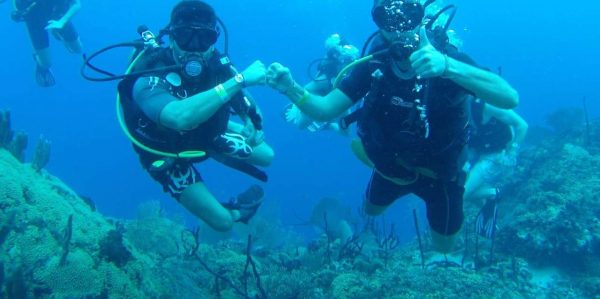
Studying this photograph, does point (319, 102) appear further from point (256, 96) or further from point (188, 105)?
point (256, 96)

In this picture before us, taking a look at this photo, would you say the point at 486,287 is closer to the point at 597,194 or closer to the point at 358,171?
the point at 597,194

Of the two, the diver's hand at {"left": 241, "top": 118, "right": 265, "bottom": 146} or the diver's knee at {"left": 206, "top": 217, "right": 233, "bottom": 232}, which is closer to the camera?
the diver's hand at {"left": 241, "top": 118, "right": 265, "bottom": 146}

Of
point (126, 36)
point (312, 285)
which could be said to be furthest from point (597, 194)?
point (126, 36)

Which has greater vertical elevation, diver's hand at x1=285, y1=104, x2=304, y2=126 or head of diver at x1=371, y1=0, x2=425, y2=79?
head of diver at x1=371, y1=0, x2=425, y2=79

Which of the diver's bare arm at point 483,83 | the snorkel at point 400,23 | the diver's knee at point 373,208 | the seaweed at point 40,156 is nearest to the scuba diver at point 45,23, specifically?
the seaweed at point 40,156

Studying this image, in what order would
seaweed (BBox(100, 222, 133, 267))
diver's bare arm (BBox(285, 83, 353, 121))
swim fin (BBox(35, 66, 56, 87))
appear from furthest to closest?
swim fin (BBox(35, 66, 56, 87)) → seaweed (BBox(100, 222, 133, 267)) → diver's bare arm (BBox(285, 83, 353, 121))

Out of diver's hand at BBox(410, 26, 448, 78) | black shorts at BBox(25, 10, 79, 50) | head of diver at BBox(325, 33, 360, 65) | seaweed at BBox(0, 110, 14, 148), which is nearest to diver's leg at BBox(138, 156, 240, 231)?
diver's hand at BBox(410, 26, 448, 78)

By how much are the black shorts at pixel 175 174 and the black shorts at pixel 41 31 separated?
7.87 m

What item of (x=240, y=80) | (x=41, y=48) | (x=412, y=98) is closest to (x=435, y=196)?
(x=412, y=98)

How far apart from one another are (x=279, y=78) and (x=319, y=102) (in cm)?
52

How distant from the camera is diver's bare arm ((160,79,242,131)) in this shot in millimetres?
4051

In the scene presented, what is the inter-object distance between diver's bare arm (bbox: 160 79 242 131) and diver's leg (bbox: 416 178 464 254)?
2341 millimetres

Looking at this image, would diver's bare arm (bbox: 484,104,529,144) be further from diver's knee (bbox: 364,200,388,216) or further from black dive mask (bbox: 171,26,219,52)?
black dive mask (bbox: 171,26,219,52)

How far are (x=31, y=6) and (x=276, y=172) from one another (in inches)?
1432
